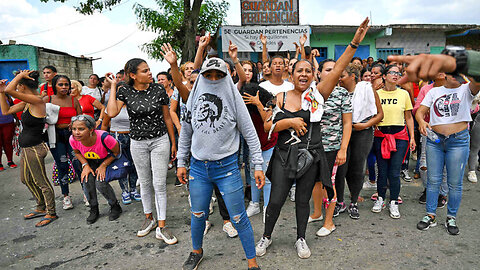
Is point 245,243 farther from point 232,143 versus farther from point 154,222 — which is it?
point 154,222

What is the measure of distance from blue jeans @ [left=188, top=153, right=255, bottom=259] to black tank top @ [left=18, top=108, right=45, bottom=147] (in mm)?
2767

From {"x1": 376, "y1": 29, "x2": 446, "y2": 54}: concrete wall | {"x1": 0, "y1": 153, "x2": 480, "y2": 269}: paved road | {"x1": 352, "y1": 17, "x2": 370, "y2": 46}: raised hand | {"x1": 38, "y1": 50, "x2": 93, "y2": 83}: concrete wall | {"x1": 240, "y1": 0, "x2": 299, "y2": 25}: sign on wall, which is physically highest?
{"x1": 240, "y1": 0, "x2": 299, "y2": 25}: sign on wall

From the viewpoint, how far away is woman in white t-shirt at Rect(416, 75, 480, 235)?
338cm

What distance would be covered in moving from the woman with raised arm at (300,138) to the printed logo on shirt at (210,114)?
1.79 ft

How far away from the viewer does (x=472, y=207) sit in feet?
14.2

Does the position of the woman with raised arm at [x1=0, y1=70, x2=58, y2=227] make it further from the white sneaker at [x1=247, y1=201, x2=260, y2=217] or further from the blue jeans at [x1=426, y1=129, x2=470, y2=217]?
the blue jeans at [x1=426, y1=129, x2=470, y2=217]

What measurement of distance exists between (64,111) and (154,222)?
85.9 inches

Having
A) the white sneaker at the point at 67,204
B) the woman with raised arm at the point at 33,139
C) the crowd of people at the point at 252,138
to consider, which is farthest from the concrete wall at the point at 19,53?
the white sneaker at the point at 67,204

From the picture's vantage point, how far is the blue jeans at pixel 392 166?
4.05 meters

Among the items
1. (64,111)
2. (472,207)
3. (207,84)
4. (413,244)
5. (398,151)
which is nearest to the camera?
(207,84)

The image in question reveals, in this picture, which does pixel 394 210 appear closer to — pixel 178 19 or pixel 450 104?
pixel 450 104

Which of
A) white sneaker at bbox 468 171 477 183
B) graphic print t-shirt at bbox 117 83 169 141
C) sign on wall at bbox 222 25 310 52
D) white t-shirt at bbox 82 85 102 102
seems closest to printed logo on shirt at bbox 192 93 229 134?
graphic print t-shirt at bbox 117 83 169 141

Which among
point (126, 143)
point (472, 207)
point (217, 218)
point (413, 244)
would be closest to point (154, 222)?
point (217, 218)

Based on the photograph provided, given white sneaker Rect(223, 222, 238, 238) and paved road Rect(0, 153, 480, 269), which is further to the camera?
white sneaker Rect(223, 222, 238, 238)
